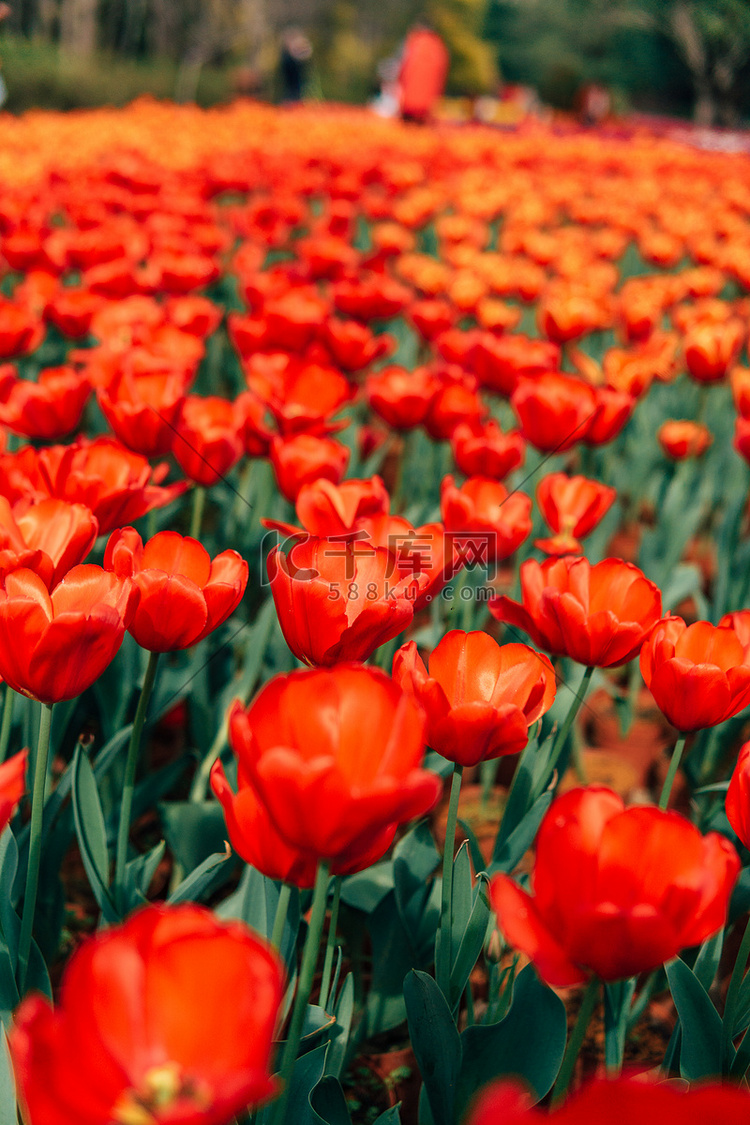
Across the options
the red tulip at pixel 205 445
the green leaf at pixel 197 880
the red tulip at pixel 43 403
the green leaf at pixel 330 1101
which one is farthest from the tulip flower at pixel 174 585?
the red tulip at pixel 43 403

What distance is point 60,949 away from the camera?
1544 millimetres

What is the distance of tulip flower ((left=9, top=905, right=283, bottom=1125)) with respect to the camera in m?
0.51

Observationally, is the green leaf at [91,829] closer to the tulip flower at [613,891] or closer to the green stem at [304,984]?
the green stem at [304,984]

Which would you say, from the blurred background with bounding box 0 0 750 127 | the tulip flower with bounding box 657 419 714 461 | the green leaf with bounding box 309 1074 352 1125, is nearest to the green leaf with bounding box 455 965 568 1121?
the green leaf with bounding box 309 1074 352 1125

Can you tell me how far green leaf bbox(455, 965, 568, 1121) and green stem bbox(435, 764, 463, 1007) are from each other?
0.07 metres

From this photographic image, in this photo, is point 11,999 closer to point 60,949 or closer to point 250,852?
point 250,852

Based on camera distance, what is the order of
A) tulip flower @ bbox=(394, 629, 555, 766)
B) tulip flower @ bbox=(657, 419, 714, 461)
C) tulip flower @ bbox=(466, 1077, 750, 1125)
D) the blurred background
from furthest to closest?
the blurred background → tulip flower @ bbox=(657, 419, 714, 461) → tulip flower @ bbox=(394, 629, 555, 766) → tulip flower @ bbox=(466, 1077, 750, 1125)

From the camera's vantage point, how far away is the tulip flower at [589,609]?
1.11 m

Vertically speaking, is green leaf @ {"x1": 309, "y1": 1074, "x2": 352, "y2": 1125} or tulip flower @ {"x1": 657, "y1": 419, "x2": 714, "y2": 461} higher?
tulip flower @ {"x1": 657, "y1": 419, "x2": 714, "y2": 461}

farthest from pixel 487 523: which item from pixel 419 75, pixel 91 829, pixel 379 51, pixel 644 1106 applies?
pixel 379 51

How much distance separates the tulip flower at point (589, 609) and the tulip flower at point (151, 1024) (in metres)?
0.66

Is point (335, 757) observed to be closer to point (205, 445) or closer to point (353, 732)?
point (353, 732)

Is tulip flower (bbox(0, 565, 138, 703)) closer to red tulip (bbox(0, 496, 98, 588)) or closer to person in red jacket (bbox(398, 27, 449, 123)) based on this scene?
red tulip (bbox(0, 496, 98, 588))

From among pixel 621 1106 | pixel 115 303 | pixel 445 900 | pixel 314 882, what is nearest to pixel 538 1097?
pixel 445 900
